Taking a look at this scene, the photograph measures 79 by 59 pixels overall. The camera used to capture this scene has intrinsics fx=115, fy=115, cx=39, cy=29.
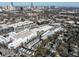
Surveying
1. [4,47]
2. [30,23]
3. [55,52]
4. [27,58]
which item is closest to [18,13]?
[30,23]

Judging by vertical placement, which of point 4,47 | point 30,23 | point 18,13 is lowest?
point 4,47

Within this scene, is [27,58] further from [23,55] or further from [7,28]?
[7,28]

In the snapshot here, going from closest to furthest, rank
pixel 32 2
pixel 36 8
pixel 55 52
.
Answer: pixel 55 52, pixel 32 2, pixel 36 8

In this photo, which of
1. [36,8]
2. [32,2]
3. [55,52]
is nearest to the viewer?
[55,52]

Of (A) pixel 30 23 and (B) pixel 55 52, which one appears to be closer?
(B) pixel 55 52

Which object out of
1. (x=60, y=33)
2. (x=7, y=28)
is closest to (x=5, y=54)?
(x=7, y=28)

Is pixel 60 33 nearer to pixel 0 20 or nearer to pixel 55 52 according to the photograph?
pixel 55 52

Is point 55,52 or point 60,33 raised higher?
point 60,33
